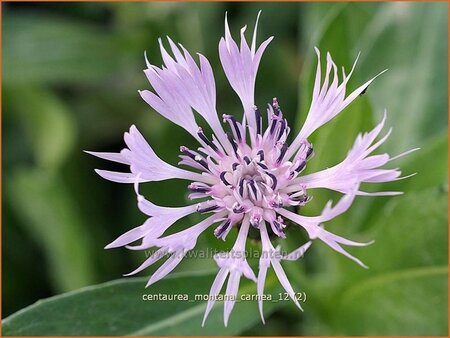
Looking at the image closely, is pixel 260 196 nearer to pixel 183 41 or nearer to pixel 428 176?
pixel 428 176

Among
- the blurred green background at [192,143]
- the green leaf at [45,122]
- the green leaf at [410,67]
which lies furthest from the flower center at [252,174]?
the green leaf at [45,122]

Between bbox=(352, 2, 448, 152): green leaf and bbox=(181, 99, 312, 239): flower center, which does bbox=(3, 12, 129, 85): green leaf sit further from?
bbox=(181, 99, 312, 239): flower center

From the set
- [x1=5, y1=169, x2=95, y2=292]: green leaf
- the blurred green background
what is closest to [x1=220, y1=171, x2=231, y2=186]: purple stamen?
the blurred green background

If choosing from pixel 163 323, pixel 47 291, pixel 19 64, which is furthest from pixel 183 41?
pixel 163 323

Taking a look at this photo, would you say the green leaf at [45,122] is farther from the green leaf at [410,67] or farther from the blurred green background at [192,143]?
the green leaf at [410,67]

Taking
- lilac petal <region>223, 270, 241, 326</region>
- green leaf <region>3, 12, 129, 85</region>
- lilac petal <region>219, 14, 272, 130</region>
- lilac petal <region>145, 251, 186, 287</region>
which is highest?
green leaf <region>3, 12, 129, 85</region>

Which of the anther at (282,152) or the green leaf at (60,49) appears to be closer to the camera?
the anther at (282,152)

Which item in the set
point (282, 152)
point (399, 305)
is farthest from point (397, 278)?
point (282, 152)

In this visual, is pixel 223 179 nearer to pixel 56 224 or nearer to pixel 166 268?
pixel 166 268
